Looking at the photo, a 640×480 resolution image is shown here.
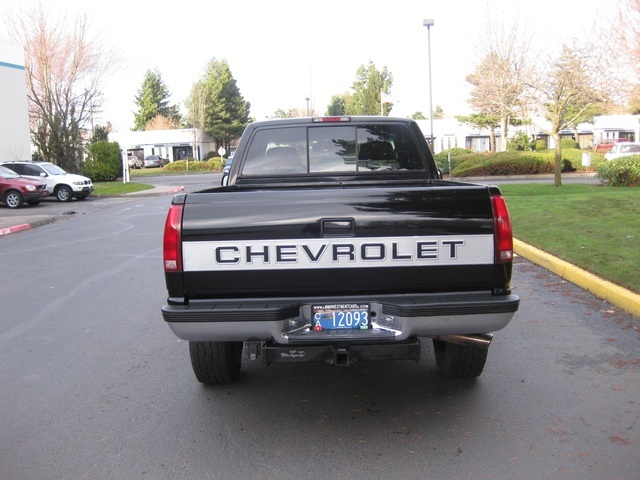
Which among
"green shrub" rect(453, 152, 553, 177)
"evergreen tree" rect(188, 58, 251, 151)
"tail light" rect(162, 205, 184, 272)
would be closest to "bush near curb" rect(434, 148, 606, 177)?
"green shrub" rect(453, 152, 553, 177)

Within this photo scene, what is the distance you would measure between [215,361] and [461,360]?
1803mm

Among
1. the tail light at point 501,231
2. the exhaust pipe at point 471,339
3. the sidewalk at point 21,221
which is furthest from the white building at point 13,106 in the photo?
the tail light at point 501,231

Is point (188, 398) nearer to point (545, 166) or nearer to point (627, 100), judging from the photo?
point (627, 100)

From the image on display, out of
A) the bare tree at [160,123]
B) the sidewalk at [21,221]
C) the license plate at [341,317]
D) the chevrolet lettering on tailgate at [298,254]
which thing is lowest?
the sidewalk at [21,221]

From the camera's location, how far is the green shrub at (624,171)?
827 inches

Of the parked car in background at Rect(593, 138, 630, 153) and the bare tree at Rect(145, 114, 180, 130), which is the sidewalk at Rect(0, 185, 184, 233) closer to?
the parked car in background at Rect(593, 138, 630, 153)

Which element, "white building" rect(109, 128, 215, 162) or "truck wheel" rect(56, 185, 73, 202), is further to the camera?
"white building" rect(109, 128, 215, 162)

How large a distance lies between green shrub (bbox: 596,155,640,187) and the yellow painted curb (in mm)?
12373

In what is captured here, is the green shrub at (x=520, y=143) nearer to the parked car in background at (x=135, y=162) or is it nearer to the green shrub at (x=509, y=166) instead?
the green shrub at (x=509, y=166)

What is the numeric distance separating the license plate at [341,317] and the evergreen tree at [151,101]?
310 feet

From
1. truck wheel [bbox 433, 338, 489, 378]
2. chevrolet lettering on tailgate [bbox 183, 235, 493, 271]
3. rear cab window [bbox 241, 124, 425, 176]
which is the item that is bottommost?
truck wheel [bbox 433, 338, 489, 378]

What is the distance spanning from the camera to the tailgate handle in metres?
3.94

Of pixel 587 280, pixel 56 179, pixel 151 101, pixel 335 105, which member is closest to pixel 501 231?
pixel 587 280

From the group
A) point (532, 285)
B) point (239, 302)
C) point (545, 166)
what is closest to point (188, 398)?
point (239, 302)
